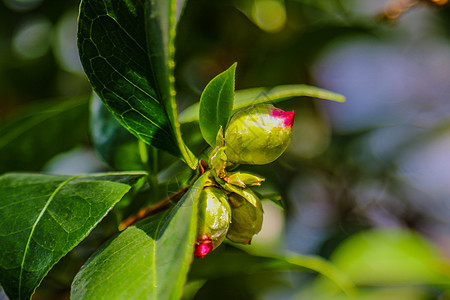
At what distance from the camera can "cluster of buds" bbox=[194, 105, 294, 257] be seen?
2.19ft

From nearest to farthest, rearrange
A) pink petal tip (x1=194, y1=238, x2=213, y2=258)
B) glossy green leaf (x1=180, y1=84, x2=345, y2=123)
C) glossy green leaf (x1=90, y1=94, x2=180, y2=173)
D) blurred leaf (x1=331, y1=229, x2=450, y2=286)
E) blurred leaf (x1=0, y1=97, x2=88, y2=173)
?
pink petal tip (x1=194, y1=238, x2=213, y2=258), glossy green leaf (x1=180, y1=84, x2=345, y2=123), glossy green leaf (x1=90, y1=94, x2=180, y2=173), blurred leaf (x1=0, y1=97, x2=88, y2=173), blurred leaf (x1=331, y1=229, x2=450, y2=286)

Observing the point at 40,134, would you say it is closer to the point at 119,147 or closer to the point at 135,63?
the point at 119,147

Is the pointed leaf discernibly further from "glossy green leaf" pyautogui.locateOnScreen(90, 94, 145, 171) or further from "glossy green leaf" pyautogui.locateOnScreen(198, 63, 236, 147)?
"glossy green leaf" pyautogui.locateOnScreen(90, 94, 145, 171)

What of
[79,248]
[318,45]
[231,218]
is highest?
[231,218]

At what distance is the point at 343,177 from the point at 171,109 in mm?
1559

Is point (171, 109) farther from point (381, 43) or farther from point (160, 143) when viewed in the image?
point (381, 43)

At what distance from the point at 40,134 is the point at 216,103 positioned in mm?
761

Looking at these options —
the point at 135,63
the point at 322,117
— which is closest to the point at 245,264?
the point at 135,63

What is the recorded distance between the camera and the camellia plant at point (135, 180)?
600mm

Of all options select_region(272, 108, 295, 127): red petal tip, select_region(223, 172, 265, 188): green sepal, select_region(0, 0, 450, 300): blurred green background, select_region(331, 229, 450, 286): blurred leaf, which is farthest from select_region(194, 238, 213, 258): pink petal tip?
select_region(331, 229, 450, 286): blurred leaf

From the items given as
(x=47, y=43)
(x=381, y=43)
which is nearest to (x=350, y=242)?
(x=381, y=43)

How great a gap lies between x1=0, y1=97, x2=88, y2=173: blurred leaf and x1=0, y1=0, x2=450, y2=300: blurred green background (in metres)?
0.01

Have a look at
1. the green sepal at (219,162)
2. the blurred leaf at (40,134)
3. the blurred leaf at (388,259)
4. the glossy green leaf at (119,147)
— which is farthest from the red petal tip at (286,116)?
the blurred leaf at (388,259)

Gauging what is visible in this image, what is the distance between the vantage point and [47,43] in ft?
6.28
